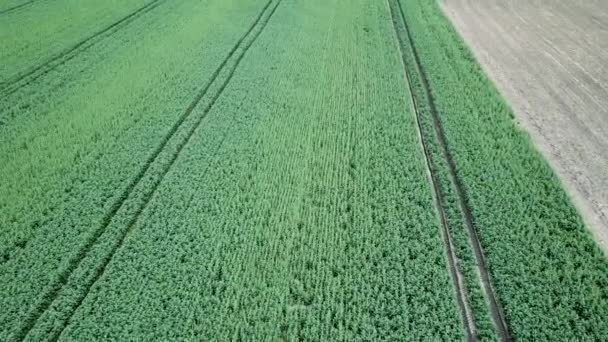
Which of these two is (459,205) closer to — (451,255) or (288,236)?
(451,255)

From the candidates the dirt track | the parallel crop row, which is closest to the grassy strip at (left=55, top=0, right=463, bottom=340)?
the dirt track

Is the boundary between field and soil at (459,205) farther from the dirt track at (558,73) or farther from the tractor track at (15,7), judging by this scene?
the tractor track at (15,7)

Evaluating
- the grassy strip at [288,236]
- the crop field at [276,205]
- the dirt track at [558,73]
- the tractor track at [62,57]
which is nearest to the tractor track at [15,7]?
the crop field at [276,205]

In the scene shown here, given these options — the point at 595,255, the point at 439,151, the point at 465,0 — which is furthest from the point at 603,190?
the point at 465,0

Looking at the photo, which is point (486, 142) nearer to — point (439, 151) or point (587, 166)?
point (439, 151)

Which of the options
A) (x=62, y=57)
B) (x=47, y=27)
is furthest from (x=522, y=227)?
(x=47, y=27)

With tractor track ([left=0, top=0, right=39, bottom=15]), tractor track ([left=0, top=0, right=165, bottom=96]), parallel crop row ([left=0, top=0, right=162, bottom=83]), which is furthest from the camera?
tractor track ([left=0, top=0, right=39, bottom=15])

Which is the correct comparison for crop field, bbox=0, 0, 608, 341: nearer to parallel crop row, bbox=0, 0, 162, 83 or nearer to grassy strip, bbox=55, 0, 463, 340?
grassy strip, bbox=55, 0, 463, 340
